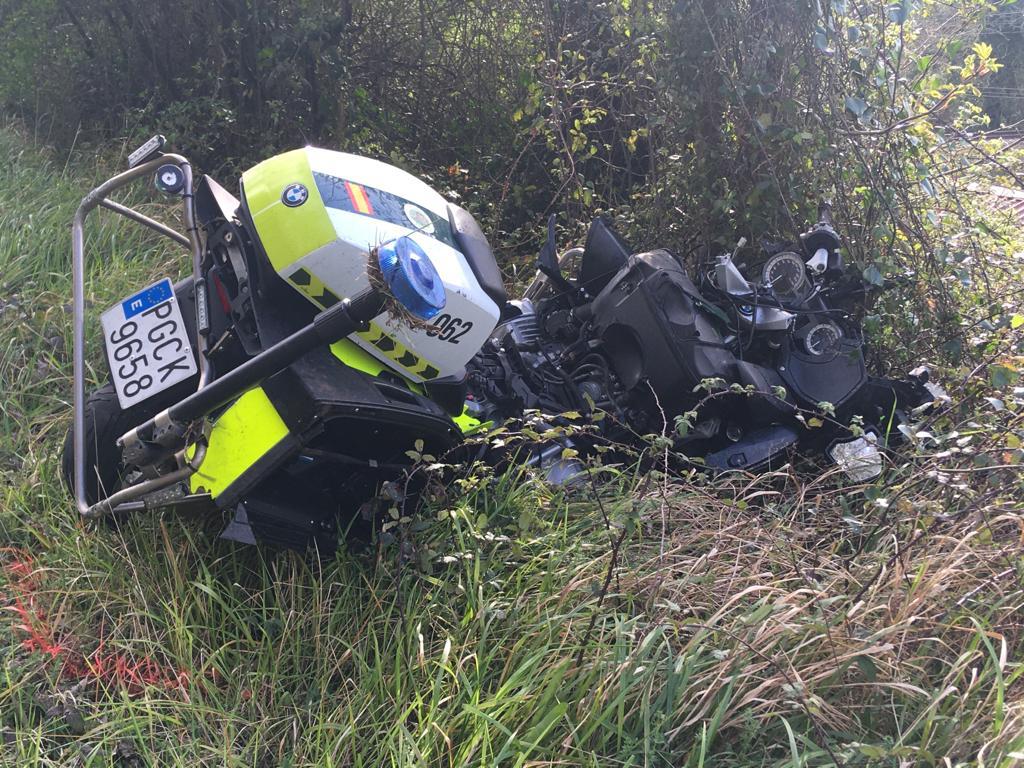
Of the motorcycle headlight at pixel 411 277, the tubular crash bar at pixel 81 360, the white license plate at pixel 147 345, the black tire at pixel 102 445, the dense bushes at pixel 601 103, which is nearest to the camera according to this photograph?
the motorcycle headlight at pixel 411 277

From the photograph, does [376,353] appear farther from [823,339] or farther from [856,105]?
[856,105]

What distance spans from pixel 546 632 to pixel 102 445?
4.47ft

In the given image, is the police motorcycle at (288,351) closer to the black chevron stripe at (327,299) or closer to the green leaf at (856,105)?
the black chevron stripe at (327,299)

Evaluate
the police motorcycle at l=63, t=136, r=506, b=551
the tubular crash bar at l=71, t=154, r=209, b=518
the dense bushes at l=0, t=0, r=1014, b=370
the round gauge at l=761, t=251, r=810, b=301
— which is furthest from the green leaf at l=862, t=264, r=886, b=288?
the tubular crash bar at l=71, t=154, r=209, b=518

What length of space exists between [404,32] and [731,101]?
2.69 metres

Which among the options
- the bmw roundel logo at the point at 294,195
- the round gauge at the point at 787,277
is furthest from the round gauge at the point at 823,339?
the bmw roundel logo at the point at 294,195

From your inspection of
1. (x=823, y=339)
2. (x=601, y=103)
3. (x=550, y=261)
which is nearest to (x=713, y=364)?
(x=823, y=339)

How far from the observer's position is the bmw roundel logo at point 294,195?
2178 mm

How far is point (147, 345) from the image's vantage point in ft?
7.70

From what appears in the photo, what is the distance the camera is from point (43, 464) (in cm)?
273

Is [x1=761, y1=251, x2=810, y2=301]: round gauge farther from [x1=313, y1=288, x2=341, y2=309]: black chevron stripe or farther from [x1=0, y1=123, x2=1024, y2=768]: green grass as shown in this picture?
[x1=313, y1=288, x2=341, y2=309]: black chevron stripe

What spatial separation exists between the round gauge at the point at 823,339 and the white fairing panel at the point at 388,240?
1222 mm

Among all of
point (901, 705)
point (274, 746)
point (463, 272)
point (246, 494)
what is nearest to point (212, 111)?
point (463, 272)

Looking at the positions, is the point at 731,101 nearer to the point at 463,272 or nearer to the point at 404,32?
the point at 463,272
